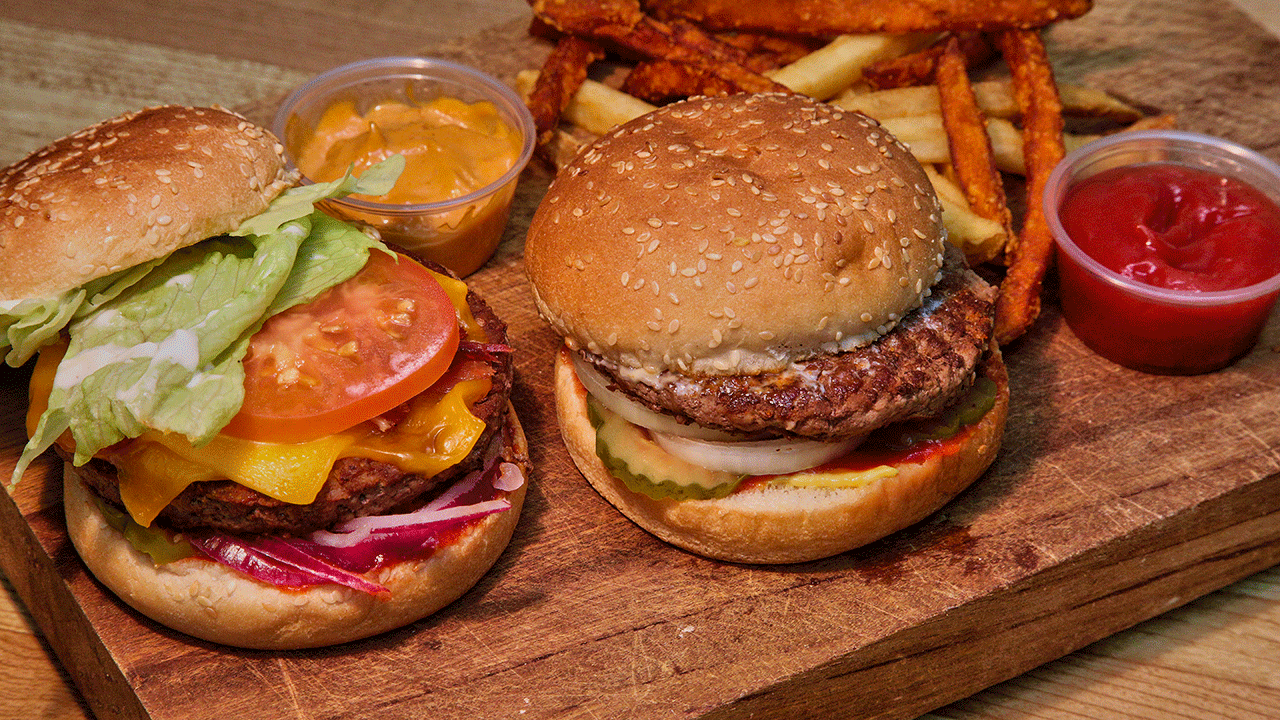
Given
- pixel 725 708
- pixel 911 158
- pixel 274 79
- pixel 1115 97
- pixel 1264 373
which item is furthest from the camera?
pixel 274 79

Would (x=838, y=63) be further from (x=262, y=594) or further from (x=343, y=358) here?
(x=262, y=594)

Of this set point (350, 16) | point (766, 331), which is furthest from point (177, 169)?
point (350, 16)

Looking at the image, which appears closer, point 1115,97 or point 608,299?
point 608,299

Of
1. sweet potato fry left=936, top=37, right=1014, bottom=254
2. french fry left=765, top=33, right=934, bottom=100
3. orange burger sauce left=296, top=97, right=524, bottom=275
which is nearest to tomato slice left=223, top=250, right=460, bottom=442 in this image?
orange burger sauce left=296, top=97, right=524, bottom=275

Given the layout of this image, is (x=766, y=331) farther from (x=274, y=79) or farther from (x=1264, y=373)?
(x=274, y=79)

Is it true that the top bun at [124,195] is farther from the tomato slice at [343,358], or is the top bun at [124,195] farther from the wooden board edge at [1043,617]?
the wooden board edge at [1043,617]

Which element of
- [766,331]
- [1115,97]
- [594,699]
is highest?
[766,331]
